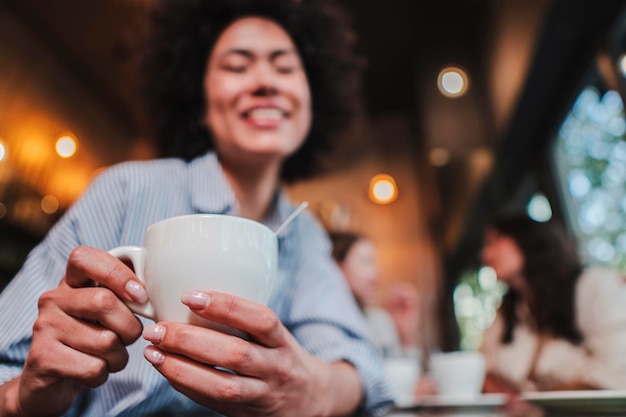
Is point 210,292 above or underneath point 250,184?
underneath

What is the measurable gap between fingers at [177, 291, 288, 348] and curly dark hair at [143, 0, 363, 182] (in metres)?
0.73

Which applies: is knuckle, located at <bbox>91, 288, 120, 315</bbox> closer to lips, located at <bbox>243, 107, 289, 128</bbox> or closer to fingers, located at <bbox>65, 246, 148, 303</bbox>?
fingers, located at <bbox>65, 246, 148, 303</bbox>

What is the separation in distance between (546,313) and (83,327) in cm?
197

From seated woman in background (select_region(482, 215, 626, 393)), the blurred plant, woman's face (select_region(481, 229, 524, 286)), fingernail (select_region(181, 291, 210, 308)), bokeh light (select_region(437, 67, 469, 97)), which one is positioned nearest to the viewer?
fingernail (select_region(181, 291, 210, 308))

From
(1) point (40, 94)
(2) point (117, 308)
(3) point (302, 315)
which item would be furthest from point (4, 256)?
(2) point (117, 308)

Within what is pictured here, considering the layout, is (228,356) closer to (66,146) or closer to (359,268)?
(359,268)

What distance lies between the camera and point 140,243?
2.22ft

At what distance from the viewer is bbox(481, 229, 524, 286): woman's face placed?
2285 mm

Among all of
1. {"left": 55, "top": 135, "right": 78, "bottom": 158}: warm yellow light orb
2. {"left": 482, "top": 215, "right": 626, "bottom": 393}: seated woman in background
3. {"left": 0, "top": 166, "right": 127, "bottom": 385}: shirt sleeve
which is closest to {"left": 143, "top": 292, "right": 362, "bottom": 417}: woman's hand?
{"left": 0, "top": 166, "right": 127, "bottom": 385}: shirt sleeve

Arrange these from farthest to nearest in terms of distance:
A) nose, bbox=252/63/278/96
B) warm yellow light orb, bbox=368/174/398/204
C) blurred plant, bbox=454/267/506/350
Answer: warm yellow light orb, bbox=368/174/398/204 → blurred plant, bbox=454/267/506/350 → nose, bbox=252/63/278/96

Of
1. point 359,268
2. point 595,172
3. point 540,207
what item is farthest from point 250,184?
point 540,207

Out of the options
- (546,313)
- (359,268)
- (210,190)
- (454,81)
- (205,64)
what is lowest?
(210,190)

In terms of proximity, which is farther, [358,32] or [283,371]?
[358,32]

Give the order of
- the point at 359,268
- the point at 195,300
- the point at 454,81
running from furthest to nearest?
the point at 454,81 < the point at 359,268 < the point at 195,300
